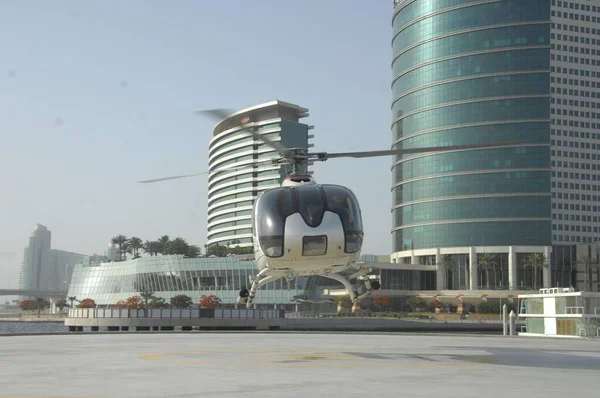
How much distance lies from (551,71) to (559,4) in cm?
1831

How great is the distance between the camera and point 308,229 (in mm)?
26453

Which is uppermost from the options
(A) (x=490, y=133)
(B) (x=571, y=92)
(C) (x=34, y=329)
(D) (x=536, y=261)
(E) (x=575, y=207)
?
(B) (x=571, y=92)

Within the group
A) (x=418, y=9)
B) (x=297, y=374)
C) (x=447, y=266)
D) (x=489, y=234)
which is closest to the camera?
(x=297, y=374)

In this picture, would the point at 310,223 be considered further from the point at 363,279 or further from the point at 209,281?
the point at 209,281

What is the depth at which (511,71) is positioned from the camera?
162625mm

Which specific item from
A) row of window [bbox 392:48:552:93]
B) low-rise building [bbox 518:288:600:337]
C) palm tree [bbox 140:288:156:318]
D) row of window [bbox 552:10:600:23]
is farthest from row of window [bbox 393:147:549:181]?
low-rise building [bbox 518:288:600:337]

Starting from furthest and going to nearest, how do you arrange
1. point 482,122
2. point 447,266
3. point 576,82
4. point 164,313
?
point 576,82 → point 447,266 → point 482,122 → point 164,313

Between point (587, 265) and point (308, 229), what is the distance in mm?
150634

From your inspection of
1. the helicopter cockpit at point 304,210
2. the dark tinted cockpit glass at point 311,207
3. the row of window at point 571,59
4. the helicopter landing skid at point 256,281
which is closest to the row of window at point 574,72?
the row of window at point 571,59

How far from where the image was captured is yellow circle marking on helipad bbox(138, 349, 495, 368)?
1010 inches

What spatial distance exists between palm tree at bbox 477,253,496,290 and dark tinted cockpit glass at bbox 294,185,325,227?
458 ft

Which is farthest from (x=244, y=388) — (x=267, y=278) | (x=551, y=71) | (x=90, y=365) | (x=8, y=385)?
(x=551, y=71)

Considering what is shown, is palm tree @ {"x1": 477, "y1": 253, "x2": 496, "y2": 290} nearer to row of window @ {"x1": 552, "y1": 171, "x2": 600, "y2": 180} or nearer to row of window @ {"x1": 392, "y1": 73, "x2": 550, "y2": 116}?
row of window @ {"x1": 552, "y1": 171, "x2": 600, "y2": 180}

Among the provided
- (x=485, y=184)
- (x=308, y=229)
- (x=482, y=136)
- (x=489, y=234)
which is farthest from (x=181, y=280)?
(x=308, y=229)
